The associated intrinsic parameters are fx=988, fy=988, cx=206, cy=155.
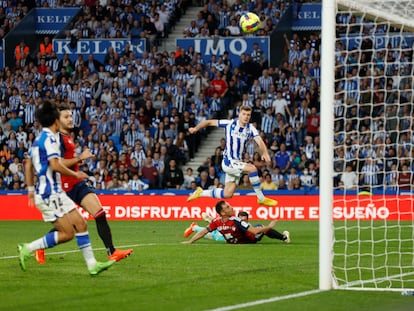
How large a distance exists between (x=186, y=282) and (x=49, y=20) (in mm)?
25755

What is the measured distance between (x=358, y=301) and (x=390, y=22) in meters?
3.96

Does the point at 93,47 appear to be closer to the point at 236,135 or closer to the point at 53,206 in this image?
the point at 236,135

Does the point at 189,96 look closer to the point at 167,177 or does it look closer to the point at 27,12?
the point at 167,177

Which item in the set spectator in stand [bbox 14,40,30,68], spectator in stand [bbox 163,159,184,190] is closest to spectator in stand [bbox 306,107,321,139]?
spectator in stand [bbox 163,159,184,190]

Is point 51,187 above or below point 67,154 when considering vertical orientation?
below

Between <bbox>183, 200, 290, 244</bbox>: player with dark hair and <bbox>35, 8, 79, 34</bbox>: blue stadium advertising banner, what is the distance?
20.2 metres

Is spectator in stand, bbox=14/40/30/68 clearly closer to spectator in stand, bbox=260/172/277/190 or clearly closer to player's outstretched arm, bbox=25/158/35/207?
spectator in stand, bbox=260/172/277/190

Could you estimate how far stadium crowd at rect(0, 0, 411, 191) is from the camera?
27.1 metres

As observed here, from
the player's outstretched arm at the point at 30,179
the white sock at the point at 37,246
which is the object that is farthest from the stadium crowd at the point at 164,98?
the player's outstretched arm at the point at 30,179

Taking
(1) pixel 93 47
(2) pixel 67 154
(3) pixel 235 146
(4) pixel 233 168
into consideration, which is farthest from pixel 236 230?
(1) pixel 93 47

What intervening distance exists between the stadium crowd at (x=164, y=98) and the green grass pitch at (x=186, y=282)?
410 inches

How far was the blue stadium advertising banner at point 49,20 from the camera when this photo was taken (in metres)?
35.2

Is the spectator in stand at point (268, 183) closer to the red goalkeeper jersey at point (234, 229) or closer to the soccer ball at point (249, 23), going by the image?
the soccer ball at point (249, 23)

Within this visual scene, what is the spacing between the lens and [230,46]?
103 ft
